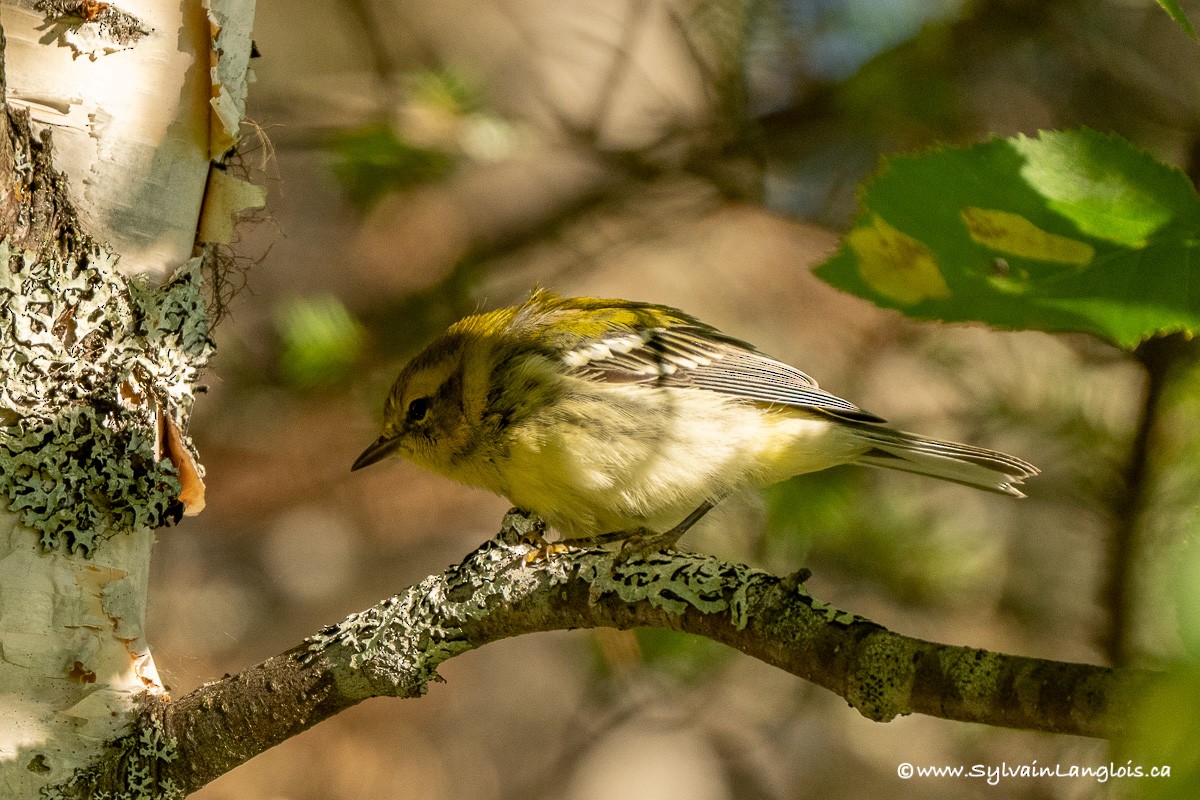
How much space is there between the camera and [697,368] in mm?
2775

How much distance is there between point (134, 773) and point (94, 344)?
0.68 m

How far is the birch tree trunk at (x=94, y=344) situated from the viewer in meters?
1.60

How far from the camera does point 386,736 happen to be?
3.91 metres

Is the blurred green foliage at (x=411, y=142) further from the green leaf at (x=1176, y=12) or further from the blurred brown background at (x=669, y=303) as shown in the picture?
the green leaf at (x=1176, y=12)

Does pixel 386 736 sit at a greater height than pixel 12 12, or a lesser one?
lesser

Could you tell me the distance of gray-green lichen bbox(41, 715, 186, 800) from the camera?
5.33 feet

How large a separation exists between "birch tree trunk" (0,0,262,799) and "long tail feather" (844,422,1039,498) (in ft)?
5.38

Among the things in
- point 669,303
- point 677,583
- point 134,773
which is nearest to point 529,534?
point 677,583

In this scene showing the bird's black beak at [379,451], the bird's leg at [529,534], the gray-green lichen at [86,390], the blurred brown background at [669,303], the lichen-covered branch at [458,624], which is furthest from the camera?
the blurred brown background at [669,303]

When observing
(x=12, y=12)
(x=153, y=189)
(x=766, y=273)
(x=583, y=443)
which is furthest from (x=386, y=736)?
(x=12, y=12)

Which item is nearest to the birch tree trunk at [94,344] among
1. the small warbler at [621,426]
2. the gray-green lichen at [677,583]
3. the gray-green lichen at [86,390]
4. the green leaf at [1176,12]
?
the gray-green lichen at [86,390]

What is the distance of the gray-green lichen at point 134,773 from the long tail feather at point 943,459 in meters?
1.72

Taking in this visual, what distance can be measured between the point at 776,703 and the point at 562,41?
2980 mm

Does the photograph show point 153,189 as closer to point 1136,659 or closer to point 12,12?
point 12,12
